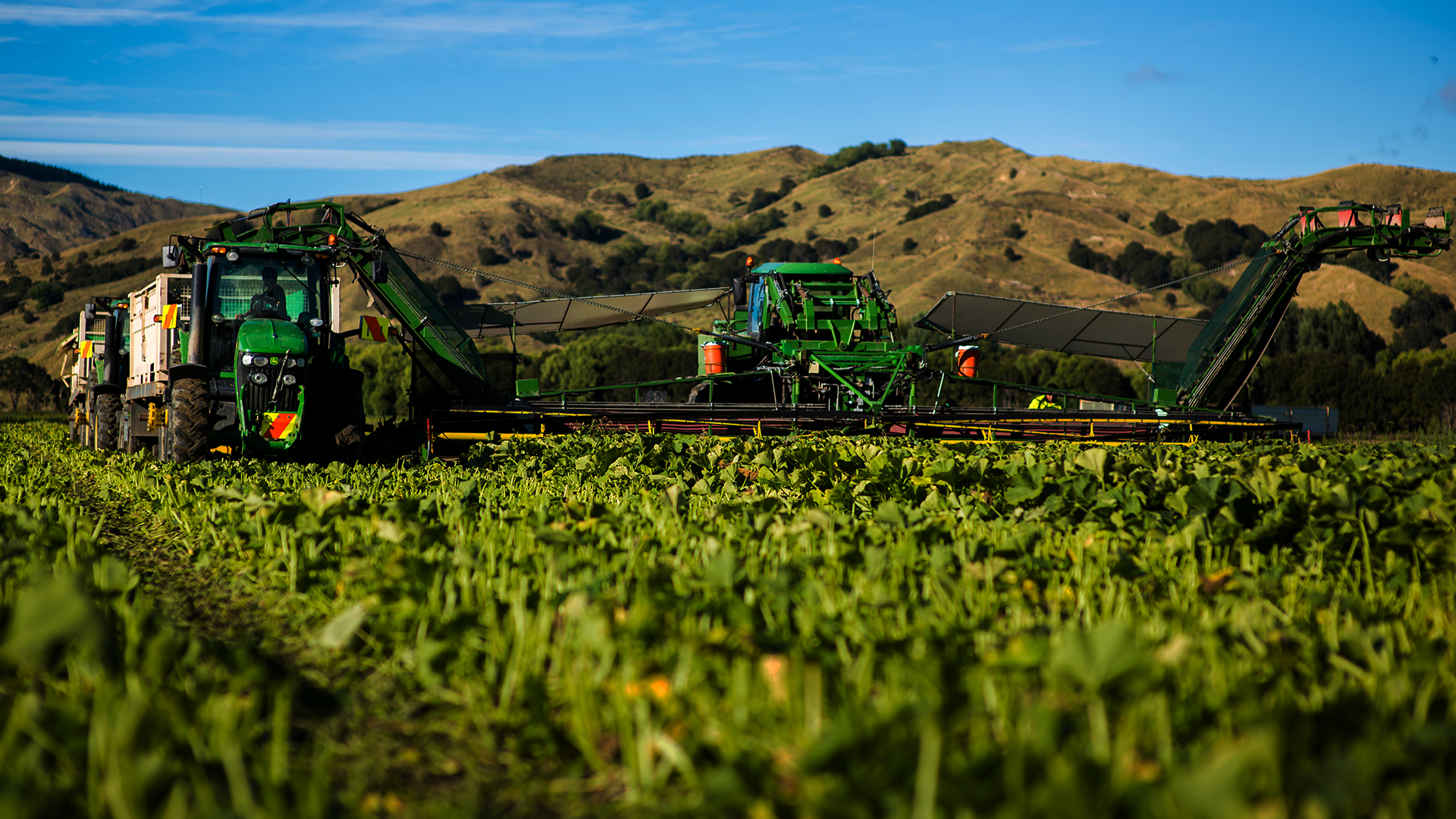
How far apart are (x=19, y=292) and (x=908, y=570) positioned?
397 ft

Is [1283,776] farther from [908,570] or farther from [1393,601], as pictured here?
[1393,601]

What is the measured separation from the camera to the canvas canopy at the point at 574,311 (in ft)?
58.6

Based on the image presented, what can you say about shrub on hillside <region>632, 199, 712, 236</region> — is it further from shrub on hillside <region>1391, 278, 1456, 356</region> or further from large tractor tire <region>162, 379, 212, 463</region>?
large tractor tire <region>162, 379, 212, 463</region>

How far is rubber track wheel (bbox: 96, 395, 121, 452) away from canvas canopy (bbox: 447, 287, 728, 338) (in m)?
5.23

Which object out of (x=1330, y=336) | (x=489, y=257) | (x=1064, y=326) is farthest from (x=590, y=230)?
(x=1064, y=326)

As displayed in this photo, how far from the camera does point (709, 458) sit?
8.50 m

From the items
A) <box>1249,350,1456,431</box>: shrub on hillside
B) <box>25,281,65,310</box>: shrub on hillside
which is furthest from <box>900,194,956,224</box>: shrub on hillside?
<box>25,281,65,310</box>: shrub on hillside

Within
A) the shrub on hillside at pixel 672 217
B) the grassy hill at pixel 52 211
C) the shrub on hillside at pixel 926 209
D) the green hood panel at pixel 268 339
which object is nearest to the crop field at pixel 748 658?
the green hood panel at pixel 268 339

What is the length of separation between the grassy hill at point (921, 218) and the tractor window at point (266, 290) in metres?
65.9

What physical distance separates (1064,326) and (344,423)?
43.1 feet

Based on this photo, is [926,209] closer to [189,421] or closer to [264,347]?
[264,347]

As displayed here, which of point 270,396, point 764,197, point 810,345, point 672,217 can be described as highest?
point 764,197

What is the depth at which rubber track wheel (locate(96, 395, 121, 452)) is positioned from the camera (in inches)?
610

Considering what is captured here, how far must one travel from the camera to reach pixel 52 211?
176000 mm
